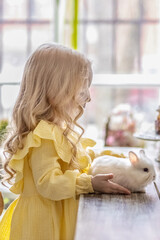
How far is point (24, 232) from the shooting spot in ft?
4.99

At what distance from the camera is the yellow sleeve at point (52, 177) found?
1424 millimetres

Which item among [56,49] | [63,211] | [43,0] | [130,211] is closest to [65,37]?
[43,0]

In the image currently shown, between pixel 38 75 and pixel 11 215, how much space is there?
0.56 m

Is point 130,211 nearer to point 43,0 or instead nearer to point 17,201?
point 17,201

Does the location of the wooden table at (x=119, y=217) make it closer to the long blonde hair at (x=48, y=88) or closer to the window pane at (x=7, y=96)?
the long blonde hair at (x=48, y=88)

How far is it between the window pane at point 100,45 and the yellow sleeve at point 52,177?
84.6 inches

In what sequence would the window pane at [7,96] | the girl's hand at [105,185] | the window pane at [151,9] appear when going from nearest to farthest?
1. the girl's hand at [105,185]
2. the window pane at [7,96]
3. the window pane at [151,9]

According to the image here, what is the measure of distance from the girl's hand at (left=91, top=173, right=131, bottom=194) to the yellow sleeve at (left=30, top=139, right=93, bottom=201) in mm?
20

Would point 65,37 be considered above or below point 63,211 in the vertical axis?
above

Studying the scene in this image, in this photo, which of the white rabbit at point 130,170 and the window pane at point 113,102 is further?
the window pane at point 113,102

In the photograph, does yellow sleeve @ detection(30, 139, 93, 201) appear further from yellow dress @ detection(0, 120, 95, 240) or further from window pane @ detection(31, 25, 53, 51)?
window pane @ detection(31, 25, 53, 51)

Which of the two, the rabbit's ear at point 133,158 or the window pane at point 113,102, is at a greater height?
the rabbit's ear at point 133,158

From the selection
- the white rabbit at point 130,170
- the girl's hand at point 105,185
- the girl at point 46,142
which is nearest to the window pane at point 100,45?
the girl at point 46,142

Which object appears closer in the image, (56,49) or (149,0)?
(56,49)
